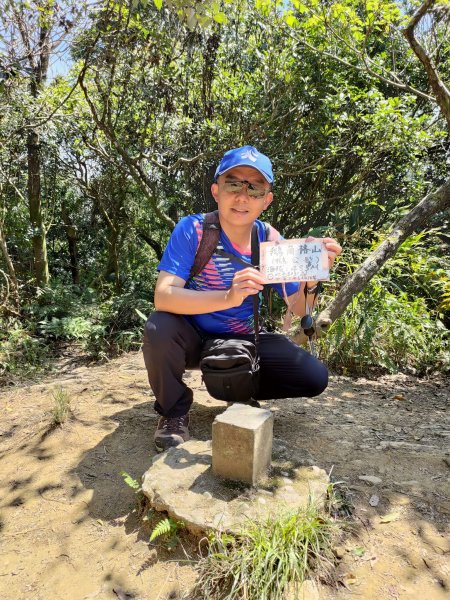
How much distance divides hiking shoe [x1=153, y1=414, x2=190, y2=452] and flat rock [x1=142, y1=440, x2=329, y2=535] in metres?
0.23

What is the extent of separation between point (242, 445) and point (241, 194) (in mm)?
1199

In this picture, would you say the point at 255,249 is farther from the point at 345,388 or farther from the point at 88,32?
the point at 88,32

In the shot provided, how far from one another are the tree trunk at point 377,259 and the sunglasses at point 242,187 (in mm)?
1565

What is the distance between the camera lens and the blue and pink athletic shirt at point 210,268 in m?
2.37

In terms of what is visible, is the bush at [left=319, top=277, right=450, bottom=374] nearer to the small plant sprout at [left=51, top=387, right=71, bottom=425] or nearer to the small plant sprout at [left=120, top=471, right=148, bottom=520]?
the small plant sprout at [left=51, top=387, right=71, bottom=425]

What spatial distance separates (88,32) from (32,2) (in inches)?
28.3

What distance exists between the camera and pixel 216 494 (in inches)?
71.9

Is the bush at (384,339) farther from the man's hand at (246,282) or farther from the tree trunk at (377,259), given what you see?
the man's hand at (246,282)

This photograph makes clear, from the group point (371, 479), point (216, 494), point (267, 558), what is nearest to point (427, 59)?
point (371, 479)

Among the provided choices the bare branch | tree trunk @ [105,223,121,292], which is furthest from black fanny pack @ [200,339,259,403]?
tree trunk @ [105,223,121,292]

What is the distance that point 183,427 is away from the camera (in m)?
2.40

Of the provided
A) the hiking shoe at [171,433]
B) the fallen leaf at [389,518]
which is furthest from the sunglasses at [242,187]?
the fallen leaf at [389,518]

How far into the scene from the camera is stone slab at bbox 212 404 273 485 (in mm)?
1807

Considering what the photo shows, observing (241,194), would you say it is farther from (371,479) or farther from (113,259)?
(113,259)
